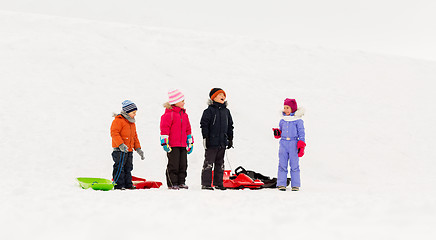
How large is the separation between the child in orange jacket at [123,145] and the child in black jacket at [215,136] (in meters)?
1.22

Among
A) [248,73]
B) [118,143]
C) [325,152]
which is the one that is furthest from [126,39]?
[118,143]

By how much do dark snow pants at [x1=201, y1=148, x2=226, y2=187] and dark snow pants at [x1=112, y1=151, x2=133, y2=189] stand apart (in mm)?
1255

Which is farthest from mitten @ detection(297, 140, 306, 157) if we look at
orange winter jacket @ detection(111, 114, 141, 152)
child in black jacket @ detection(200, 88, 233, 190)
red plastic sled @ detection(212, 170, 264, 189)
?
orange winter jacket @ detection(111, 114, 141, 152)

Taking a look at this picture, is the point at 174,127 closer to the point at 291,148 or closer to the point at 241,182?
the point at 241,182

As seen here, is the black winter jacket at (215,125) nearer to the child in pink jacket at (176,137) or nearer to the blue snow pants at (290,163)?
the child in pink jacket at (176,137)

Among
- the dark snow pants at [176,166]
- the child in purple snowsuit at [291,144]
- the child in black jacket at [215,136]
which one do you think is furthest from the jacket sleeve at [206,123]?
the child in purple snowsuit at [291,144]

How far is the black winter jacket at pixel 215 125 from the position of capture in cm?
698

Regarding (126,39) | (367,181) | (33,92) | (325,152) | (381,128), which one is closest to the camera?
(367,181)

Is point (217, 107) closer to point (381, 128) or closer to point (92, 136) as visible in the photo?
point (92, 136)

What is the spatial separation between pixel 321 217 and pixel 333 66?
52.2ft

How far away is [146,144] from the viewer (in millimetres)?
9852

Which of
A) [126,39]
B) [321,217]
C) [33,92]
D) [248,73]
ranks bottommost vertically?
[321,217]

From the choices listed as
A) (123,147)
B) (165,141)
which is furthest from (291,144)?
(123,147)

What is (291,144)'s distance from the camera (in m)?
7.06
